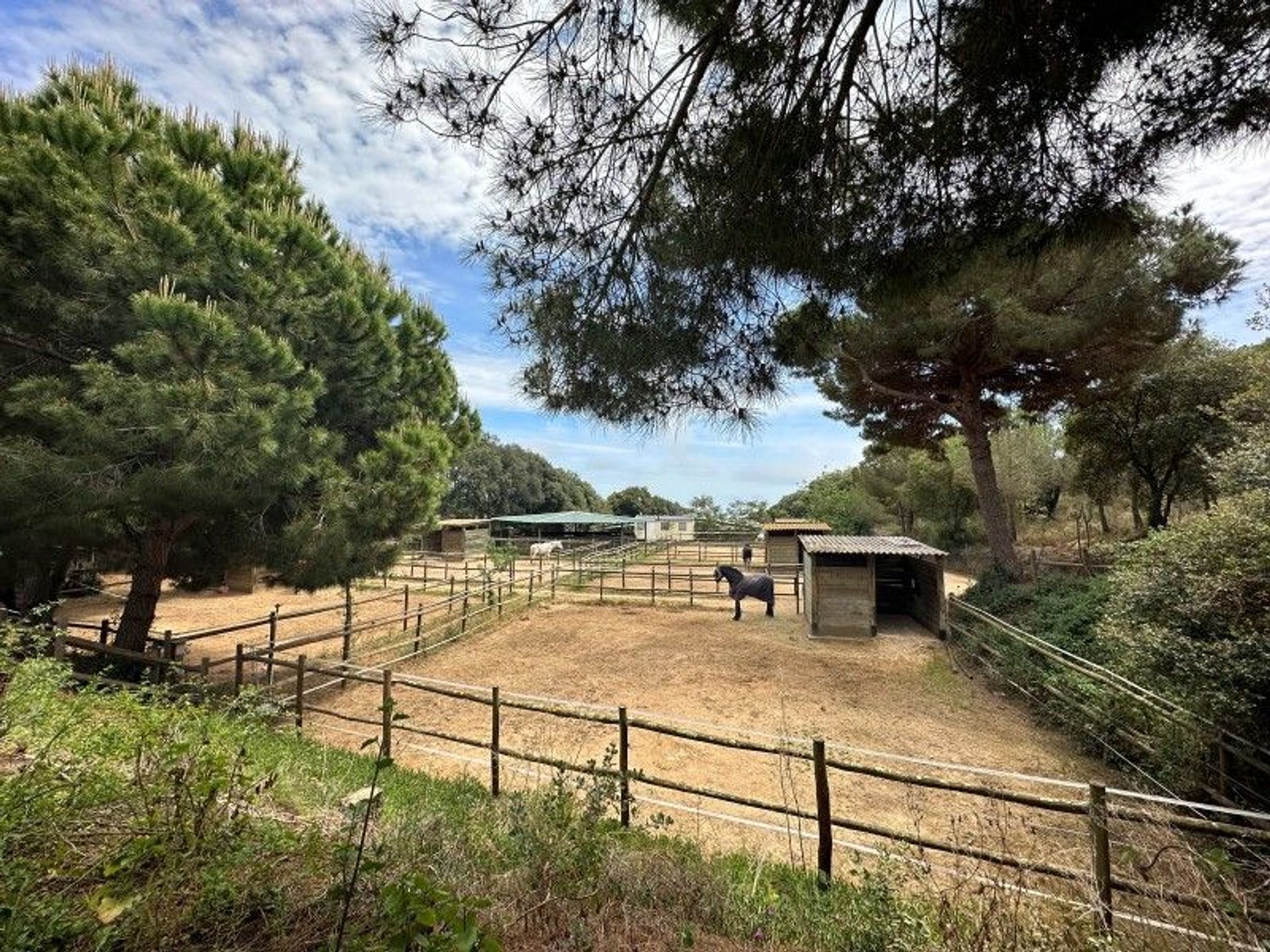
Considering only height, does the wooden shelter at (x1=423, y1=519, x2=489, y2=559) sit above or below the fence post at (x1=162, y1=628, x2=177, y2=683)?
above

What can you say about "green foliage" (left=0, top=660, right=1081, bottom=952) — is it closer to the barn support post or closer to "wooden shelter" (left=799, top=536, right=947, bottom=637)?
the barn support post

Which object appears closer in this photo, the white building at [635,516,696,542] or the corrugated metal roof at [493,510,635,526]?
the corrugated metal roof at [493,510,635,526]

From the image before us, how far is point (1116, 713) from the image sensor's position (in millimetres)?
5840

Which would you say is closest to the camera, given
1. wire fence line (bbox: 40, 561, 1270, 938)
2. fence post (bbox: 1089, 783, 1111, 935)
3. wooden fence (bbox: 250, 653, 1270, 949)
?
wooden fence (bbox: 250, 653, 1270, 949)

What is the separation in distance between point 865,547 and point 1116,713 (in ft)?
19.7

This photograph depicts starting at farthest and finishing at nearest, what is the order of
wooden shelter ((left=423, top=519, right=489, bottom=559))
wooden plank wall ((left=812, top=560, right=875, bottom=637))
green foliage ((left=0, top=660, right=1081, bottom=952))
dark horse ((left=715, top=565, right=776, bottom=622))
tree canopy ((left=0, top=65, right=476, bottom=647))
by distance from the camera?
wooden shelter ((left=423, top=519, right=489, bottom=559))
dark horse ((left=715, top=565, right=776, bottom=622))
wooden plank wall ((left=812, top=560, right=875, bottom=637))
tree canopy ((left=0, top=65, right=476, bottom=647))
green foliage ((left=0, top=660, right=1081, bottom=952))

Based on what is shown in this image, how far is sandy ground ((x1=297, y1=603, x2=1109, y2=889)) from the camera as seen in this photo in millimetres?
4547

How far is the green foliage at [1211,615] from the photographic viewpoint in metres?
4.20

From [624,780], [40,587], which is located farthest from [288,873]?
[40,587]

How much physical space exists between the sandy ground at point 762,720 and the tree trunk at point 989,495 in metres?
2.86

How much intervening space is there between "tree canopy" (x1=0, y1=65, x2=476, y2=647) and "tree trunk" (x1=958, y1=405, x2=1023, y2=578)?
12001 mm

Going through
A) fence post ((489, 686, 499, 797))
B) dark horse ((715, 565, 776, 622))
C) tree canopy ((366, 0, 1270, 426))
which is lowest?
fence post ((489, 686, 499, 797))

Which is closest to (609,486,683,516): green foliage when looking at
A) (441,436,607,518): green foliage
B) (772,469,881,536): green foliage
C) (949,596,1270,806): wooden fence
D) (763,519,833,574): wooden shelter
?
(441,436,607,518): green foliage

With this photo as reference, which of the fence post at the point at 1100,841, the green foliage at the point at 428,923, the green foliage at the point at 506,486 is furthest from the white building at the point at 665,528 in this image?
the green foliage at the point at 428,923
